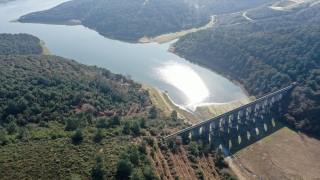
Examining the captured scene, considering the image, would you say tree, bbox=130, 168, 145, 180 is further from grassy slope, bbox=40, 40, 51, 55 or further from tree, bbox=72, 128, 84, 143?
grassy slope, bbox=40, 40, 51, 55

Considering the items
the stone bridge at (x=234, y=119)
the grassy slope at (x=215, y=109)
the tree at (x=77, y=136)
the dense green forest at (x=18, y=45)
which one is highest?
the dense green forest at (x=18, y=45)

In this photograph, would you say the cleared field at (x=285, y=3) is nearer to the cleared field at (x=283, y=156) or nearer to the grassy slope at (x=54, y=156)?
the cleared field at (x=283, y=156)

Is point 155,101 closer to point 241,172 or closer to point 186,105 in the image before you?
point 186,105

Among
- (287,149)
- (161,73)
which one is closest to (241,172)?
(287,149)

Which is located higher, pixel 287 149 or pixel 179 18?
pixel 179 18

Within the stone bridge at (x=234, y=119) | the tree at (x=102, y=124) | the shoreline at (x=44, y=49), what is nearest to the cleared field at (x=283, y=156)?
the stone bridge at (x=234, y=119)

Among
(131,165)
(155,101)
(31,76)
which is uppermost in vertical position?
(31,76)

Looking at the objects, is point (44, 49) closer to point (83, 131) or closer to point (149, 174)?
point (83, 131)
